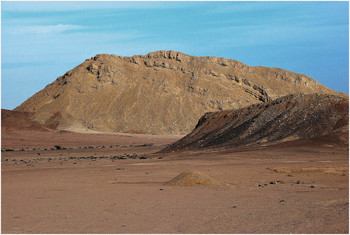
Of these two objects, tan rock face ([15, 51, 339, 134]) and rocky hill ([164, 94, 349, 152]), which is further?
tan rock face ([15, 51, 339, 134])

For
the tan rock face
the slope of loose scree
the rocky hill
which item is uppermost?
the tan rock face

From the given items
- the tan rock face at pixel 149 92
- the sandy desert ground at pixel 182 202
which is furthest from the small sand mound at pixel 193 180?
the tan rock face at pixel 149 92

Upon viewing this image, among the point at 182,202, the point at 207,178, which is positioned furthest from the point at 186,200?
the point at 207,178

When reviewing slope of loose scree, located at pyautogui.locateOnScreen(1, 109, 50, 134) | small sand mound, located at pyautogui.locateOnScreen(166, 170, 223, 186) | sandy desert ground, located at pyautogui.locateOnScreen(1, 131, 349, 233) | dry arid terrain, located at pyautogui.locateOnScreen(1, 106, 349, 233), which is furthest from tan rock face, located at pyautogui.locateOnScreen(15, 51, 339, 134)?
small sand mound, located at pyautogui.locateOnScreen(166, 170, 223, 186)

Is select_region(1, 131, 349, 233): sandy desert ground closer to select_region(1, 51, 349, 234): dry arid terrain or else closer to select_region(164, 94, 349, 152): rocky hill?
select_region(1, 51, 349, 234): dry arid terrain

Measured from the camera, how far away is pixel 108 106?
10619 centimetres

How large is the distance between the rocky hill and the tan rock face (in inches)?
2273

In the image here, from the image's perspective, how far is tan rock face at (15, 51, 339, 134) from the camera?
101562 millimetres

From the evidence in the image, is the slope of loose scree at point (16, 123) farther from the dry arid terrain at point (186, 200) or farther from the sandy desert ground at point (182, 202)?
the sandy desert ground at point (182, 202)

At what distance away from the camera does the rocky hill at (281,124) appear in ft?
A: 108

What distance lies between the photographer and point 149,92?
109938mm

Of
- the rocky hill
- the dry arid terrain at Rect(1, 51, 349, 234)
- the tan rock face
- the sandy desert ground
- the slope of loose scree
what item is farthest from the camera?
the tan rock face

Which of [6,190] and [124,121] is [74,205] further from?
[124,121]

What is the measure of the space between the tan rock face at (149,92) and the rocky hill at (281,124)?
189 ft
